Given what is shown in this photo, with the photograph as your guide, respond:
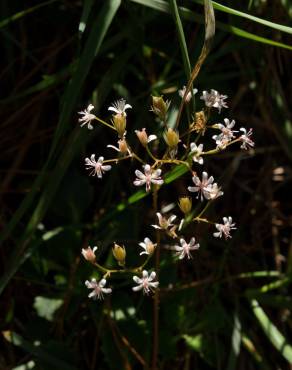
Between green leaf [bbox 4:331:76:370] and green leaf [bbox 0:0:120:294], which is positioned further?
green leaf [bbox 4:331:76:370]

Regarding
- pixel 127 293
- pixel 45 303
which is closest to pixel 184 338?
pixel 127 293

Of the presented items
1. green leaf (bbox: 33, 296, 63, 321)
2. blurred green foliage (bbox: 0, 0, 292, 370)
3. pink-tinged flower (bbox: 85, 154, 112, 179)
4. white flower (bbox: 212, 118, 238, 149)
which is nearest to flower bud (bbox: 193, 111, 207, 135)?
white flower (bbox: 212, 118, 238, 149)

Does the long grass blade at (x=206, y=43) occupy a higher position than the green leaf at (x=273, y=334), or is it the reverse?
the long grass blade at (x=206, y=43)

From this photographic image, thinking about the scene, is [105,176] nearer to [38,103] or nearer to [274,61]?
[38,103]

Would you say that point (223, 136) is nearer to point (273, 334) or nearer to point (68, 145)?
point (68, 145)

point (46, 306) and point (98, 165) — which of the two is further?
point (46, 306)

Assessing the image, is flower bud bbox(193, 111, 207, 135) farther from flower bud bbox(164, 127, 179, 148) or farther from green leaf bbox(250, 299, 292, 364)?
green leaf bbox(250, 299, 292, 364)

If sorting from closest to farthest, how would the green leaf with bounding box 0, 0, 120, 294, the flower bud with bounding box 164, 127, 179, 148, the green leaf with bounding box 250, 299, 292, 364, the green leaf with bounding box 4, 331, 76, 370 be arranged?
the flower bud with bounding box 164, 127, 179, 148 → the green leaf with bounding box 0, 0, 120, 294 → the green leaf with bounding box 4, 331, 76, 370 → the green leaf with bounding box 250, 299, 292, 364

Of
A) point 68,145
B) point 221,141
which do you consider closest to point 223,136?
point 221,141

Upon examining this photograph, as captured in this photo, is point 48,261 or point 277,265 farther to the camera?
point 277,265

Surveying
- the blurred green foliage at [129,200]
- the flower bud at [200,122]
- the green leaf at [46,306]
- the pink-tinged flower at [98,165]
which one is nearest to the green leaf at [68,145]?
the blurred green foliage at [129,200]

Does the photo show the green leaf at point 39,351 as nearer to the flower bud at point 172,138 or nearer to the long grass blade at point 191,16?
the flower bud at point 172,138
